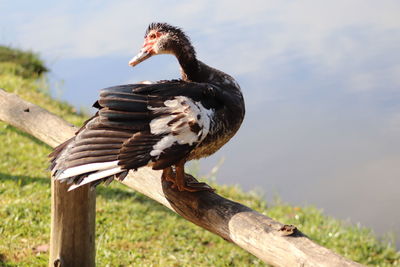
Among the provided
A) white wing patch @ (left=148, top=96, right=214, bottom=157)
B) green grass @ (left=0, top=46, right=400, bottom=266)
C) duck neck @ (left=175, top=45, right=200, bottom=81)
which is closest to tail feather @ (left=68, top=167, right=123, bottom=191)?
white wing patch @ (left=148, top=96, right=214, bottom=157)

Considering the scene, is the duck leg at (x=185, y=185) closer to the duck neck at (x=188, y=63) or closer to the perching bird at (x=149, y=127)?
the perching bird at (x=149, y=127)

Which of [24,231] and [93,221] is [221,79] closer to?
[93,221]

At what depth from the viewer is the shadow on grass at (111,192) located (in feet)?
17.1

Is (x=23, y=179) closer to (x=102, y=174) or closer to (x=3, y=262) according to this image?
(x=3, y=262)

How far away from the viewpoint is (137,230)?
4.62m

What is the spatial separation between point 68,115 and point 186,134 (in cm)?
546

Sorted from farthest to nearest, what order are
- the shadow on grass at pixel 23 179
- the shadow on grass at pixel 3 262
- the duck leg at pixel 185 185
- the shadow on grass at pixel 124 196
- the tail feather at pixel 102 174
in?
the shadow on grass at pixel 23 179, the shadow on grass at pixel 124 196, the shadow on grass at pixel 3 262, the duck leg at pixel 185 185, the tail feather at pixel 102 174

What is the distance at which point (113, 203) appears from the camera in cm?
503

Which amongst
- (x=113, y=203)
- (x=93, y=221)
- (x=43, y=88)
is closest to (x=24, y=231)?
(x=113, y=203)

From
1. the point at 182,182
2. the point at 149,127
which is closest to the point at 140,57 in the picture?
the point at 149,127

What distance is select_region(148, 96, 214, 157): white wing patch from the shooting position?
225 centimetres

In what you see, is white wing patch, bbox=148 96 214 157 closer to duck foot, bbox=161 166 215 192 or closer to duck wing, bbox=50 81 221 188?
duck wing, bbox=50 81 221 188

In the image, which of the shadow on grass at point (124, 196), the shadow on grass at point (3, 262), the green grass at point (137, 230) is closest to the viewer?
the shadow on grass at point (3, 262)

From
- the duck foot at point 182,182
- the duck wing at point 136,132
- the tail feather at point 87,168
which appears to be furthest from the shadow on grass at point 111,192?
the tail feather at point 87,168
